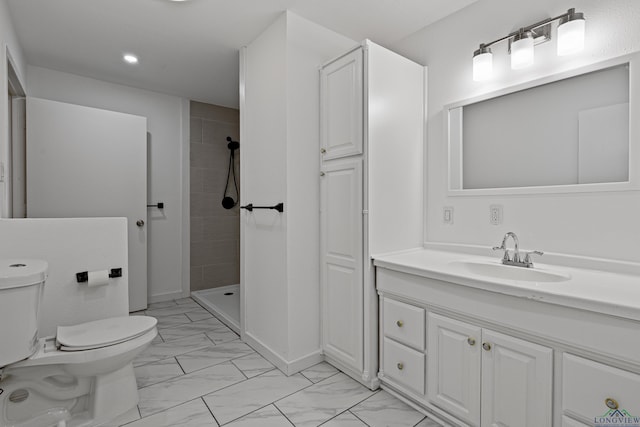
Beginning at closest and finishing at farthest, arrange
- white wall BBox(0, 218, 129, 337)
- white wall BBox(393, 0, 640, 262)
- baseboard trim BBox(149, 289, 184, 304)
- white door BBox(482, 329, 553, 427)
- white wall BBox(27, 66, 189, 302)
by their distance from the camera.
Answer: white door BBox(482, 329, 553, 427), white wall BBox(393, 0, 640, 262), white wall BBox(0, 218, 129, 337), white wall BBox(27, 66, 189, 302), baseboard trim BBox(149, 289, 184, 304)

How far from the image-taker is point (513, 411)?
129 centimetres

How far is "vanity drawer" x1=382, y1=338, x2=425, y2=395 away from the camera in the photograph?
166 cm

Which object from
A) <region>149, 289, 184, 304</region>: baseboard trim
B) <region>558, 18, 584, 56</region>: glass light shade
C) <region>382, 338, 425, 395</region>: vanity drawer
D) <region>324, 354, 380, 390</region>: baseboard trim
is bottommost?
<region>324, 354, 380, 390</region>: baseboard trim

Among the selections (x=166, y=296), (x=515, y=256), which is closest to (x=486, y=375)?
(x=515, y=256)

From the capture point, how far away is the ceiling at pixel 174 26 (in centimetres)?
201

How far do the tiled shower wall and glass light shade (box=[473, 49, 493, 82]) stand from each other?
2984 mm

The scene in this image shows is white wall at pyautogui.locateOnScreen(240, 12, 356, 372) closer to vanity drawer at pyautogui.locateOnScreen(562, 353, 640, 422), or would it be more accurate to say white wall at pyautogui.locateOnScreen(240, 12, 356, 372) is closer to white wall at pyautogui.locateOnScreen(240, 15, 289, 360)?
white wall at pyautogui.locateOnScreen(240, 15, 289, 360)

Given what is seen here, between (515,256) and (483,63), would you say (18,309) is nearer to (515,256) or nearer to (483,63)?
(515,256)

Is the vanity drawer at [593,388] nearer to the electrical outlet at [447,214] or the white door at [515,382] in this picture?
the white door at [515,382]

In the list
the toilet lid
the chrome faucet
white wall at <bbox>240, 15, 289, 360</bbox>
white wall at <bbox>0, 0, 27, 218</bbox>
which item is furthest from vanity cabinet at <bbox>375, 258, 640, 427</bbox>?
white wall at <bbox>0, 0, 27, 218</bbox>

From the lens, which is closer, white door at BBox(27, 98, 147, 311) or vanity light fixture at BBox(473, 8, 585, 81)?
vanity light fixture at BBox(473, 8, 585, 81)

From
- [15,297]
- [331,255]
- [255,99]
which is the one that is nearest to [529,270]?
[331,255]

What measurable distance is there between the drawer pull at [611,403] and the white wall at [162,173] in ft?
12.1

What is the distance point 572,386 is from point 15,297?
220 cm
